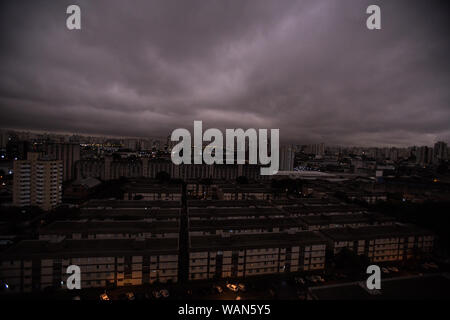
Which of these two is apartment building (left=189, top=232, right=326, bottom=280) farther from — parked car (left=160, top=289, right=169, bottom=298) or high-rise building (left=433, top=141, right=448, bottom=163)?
high-rise building (left=433, top=141, right=448, bottom=163)

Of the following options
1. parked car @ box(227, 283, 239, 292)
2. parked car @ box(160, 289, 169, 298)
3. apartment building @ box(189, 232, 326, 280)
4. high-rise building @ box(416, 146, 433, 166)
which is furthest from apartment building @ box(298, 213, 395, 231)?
high-rise building @ box(416, 146, 433, 166)

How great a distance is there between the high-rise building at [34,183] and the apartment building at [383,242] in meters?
9.12

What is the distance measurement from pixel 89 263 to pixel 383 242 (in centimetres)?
590

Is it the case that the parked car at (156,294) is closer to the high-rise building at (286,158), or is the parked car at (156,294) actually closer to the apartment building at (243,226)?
the apartment building at (243,226)

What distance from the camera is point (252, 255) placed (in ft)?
12.6

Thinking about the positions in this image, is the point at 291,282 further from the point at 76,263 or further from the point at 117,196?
the point at 117,196

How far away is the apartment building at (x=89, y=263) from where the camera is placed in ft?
10.3

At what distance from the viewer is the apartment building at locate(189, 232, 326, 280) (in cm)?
374

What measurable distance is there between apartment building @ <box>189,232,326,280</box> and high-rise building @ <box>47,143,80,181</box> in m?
12.3

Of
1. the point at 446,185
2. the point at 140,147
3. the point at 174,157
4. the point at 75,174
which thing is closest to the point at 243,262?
the point at 174,157

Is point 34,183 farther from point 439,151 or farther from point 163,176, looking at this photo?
point 439,151

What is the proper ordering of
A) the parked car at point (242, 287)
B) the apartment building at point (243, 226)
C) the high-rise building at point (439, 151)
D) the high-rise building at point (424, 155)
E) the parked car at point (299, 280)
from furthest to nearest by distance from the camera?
the high-rise building at point (424, 155) < the high-rise building at point (439, 151) < the apartment building at point (243, 226) < the parked car at point (299, 280) < the parked car at point (242, 287)

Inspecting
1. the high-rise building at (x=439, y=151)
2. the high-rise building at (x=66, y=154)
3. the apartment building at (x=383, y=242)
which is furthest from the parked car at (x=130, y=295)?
the high-rise building at (x=439, y=151)

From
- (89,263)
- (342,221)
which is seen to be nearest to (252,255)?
(89,263)
